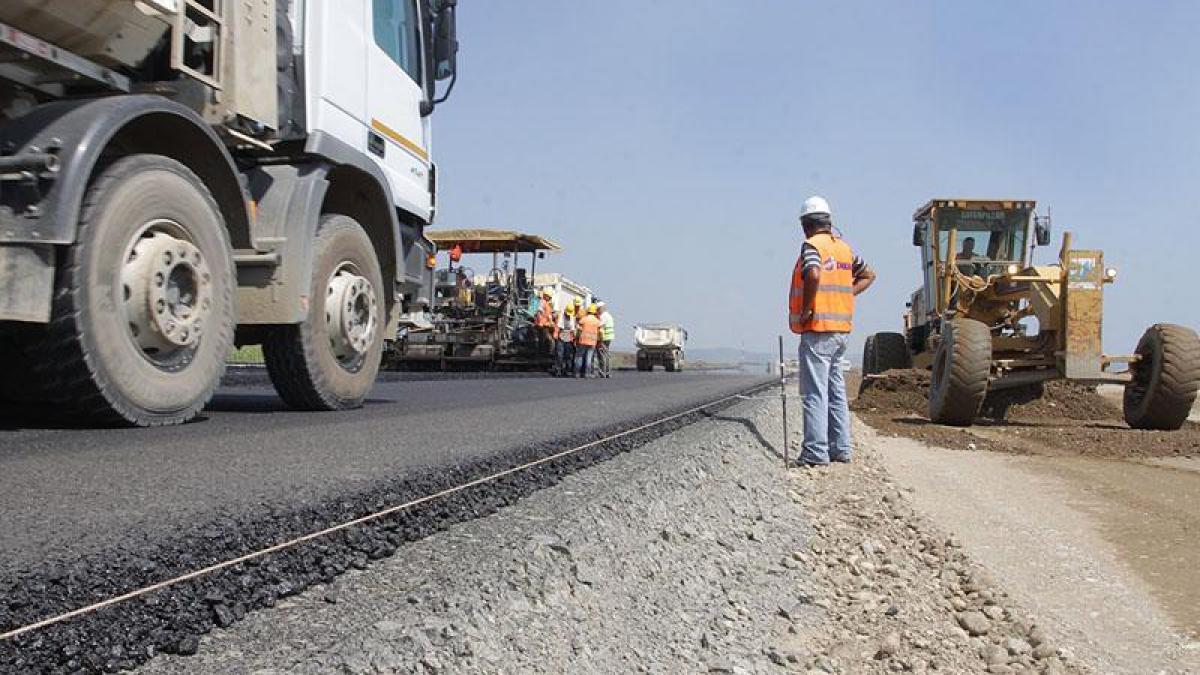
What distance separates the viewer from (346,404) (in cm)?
618

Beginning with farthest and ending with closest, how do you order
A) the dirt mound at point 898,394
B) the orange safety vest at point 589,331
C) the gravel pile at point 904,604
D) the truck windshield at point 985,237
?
the orange safety vest at point 589,331 < the truck windshield at point 985,237 < the dirt mound at point 898,394 < the gravel pile at point 904,604

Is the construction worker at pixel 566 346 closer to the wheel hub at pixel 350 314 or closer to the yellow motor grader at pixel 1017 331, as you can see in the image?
the yellow motor grader at pixel 1017 331

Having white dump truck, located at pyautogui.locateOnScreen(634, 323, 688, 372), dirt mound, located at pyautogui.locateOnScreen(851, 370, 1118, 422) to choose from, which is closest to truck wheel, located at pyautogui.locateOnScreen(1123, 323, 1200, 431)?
dirt mound, located at pyautogui.locateOnScreen(851, 370, 1118, 422)

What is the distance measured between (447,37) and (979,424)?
7.33 meters

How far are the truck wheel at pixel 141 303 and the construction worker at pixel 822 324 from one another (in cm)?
333

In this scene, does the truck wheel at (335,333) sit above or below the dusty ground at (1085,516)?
above

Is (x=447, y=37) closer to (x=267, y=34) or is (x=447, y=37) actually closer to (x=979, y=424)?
(x=267, y=34)

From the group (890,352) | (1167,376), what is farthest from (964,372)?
(890,352)

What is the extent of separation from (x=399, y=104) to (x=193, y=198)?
232 centimetres

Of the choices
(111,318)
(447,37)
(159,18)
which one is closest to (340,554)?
(111,318)

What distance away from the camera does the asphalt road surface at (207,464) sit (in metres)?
2.50

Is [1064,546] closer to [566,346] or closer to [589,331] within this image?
[589,331]

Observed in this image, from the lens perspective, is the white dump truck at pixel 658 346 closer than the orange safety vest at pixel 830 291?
No

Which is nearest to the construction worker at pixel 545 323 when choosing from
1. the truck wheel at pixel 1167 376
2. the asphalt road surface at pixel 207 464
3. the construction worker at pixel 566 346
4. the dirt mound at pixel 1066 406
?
the construction worker at pixel 566 346
